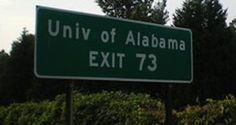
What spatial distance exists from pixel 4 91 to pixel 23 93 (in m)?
2.14

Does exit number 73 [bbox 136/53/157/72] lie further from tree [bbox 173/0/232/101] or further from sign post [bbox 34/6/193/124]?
tree [bbox 173/0/232/101]

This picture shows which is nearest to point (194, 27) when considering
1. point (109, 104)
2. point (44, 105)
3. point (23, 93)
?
point (23, 93)

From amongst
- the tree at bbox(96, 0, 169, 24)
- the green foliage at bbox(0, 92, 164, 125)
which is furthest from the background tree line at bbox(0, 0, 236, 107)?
the green foliage at bbox(0, 92, 164, 125)

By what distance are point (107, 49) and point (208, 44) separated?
36752 mm

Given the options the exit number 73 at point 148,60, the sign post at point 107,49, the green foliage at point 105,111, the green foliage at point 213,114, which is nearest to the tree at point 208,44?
the green foliage at point 105,111

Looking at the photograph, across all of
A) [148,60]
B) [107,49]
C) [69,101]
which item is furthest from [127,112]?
[69,101]

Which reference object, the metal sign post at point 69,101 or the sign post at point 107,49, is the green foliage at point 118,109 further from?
the metal sign post at point 69,101

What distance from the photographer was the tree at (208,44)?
40.4 m

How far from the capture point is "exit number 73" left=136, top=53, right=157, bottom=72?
21.2 ft

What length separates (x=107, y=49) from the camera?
619 centimetres

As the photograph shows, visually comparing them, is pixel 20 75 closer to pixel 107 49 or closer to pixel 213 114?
pixel 213 114

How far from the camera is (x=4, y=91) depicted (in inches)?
2024

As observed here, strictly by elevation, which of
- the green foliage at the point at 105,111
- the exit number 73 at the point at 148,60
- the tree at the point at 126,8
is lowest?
the green foliage at the point at 105,111

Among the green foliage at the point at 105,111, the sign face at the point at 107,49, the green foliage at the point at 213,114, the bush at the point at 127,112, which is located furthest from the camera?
the green foliage at the point at 105,111
